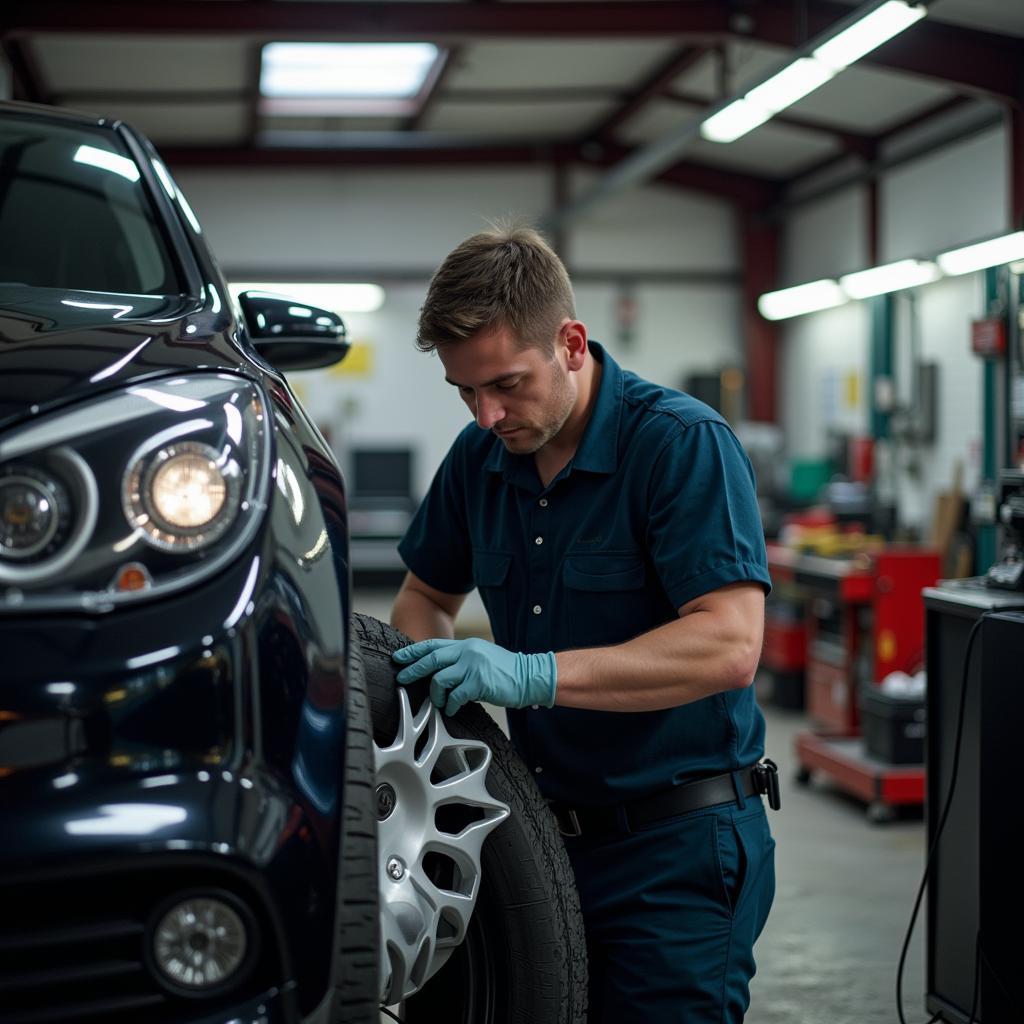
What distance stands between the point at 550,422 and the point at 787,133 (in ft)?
26.5

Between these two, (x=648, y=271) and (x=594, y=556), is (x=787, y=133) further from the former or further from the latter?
(x=594, y=556)

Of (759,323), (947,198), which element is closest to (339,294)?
(759,323)

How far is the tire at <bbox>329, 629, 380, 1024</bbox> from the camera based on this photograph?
1027mm

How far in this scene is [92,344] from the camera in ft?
3.52

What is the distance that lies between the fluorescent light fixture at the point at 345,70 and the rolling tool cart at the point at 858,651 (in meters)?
3.93

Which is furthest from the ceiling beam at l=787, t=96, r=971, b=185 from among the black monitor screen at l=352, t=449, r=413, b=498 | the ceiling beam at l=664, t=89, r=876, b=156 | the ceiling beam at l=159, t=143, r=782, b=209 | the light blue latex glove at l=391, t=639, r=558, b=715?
the light blue latex glove at l=391, t=639, r=558, b=715

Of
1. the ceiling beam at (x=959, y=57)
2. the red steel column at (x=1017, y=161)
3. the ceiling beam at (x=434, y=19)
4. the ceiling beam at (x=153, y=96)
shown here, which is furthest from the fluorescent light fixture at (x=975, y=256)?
the ceiling beam at (x=153, y=96)

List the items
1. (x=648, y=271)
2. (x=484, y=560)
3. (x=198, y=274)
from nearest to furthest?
(x=198, y=274) → (x=484, y=560) → (x=648, y=271)

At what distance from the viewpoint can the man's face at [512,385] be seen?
61.2 inches


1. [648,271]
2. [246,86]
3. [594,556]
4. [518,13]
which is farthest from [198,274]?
[648,271]

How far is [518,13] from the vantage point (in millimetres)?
6664

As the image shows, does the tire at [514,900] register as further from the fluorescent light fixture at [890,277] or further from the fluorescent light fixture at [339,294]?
the fluorescent light fixture at [339,294]

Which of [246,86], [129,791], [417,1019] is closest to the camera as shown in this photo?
[129,791]

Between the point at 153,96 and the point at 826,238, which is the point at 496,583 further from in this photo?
the point at 826,238
